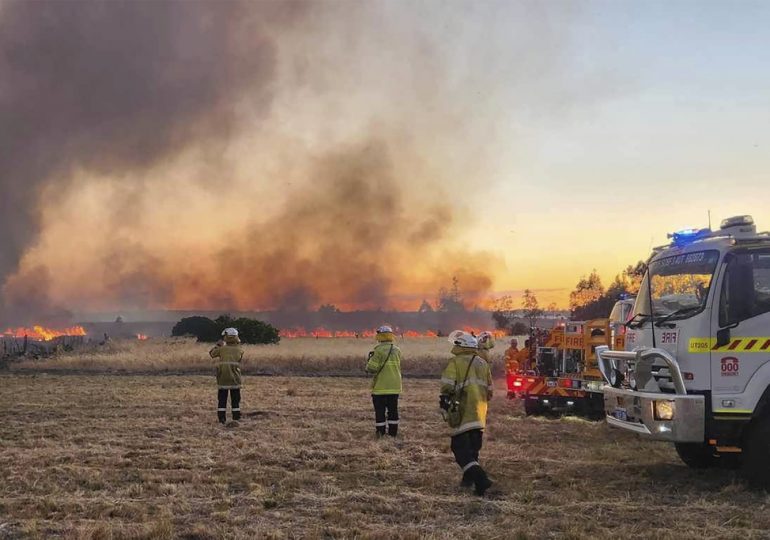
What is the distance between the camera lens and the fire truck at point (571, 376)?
1474 cm

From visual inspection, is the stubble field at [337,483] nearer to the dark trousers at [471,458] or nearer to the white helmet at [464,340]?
the dark trousers at [471,458]

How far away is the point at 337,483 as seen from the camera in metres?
8.47

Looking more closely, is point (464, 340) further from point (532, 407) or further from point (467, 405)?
point (532, 407)

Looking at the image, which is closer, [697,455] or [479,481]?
[479,481]

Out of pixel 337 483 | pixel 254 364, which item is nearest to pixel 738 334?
pixel 337 483

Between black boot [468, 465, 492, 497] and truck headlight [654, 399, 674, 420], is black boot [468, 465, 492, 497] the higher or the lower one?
the lower one

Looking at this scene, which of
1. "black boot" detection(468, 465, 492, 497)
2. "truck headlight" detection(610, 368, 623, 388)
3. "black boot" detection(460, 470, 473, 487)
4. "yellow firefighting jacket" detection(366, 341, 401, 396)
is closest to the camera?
"black boot" detection(468, 465, 492, 497)

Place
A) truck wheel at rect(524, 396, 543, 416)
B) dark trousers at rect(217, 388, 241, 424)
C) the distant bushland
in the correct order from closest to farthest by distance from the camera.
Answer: dark trousers at rect(217, 388, 241, 424) < truck wheel at rect(524, 396, 543, 416) < the distant bushland

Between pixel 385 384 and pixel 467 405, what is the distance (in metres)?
4.15

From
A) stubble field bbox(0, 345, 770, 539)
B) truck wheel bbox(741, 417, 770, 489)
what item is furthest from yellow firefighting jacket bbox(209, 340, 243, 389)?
truck wheel bbox(741, 417, 770, 489)

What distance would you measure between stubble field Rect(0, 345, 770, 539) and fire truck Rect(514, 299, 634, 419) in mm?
553

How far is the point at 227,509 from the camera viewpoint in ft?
23.6

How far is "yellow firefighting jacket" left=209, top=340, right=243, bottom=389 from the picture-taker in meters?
14.0

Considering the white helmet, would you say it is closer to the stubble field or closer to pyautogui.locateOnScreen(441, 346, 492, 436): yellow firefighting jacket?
pyautogui.locateOnScreen(441, 346, 492, 436): yellow firefighting jacket
